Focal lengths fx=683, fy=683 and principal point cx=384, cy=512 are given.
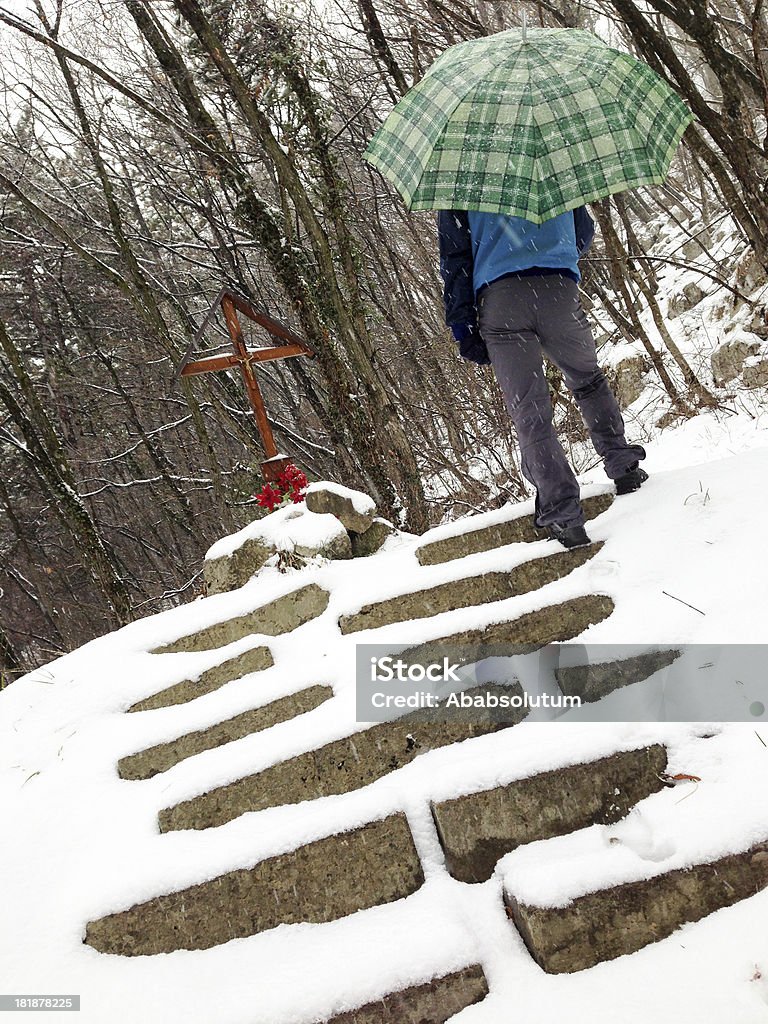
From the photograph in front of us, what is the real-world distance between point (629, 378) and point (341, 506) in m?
6.62

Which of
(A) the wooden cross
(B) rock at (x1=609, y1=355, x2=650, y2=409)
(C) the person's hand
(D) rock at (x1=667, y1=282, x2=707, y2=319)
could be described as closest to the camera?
(C) the person's hand

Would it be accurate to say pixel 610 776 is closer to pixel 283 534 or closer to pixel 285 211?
pixel 283 534

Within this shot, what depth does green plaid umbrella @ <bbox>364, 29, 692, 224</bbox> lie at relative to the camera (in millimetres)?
2699

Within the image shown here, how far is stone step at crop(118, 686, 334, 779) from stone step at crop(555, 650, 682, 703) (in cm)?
96

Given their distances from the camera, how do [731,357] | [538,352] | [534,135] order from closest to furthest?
[534,135]
[538,352]
[731,357]

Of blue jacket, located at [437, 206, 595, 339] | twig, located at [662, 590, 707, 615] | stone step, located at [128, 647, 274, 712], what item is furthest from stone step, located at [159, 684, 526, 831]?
blue jacket, located at [437, 206, 595, 339]

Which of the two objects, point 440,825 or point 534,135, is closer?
point 440,825

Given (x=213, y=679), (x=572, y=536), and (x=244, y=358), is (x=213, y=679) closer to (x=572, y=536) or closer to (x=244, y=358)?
(x=572, y=536)

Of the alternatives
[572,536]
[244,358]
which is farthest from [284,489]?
[572,536]

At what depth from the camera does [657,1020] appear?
1.54 meters

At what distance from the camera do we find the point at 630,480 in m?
3.35

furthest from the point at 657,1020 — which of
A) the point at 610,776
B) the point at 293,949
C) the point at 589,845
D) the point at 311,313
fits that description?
the point at 311,313

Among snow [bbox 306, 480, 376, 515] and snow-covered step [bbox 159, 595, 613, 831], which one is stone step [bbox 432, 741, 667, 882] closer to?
snow-covered step [bbox 159, 595, 613, 831]

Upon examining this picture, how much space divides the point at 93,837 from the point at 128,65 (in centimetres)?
1123
